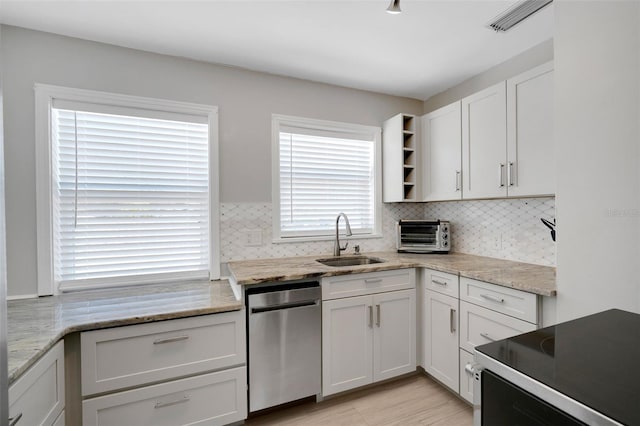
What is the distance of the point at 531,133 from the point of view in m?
1.86

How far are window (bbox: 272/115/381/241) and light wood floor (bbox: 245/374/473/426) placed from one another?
128 centimetres

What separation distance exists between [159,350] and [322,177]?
5.99ft

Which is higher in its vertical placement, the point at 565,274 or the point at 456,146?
the point at 456,146

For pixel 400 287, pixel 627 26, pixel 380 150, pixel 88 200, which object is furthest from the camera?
→ pixel 380 150

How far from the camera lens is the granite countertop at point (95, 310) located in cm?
121

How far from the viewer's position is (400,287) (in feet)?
7.22

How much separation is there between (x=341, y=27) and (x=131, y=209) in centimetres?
190

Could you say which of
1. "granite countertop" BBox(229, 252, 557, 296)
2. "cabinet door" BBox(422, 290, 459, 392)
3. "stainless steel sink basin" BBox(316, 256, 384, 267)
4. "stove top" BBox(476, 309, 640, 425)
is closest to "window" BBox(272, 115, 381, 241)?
"stainless steel sink basin" BBox(316, 256, 384, 267)

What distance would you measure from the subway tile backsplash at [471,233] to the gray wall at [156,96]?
20 centimetres

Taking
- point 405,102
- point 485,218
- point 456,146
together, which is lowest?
point 485,218

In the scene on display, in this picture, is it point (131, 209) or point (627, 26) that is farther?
point (131, 209)

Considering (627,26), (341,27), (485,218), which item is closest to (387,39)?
(341,27)

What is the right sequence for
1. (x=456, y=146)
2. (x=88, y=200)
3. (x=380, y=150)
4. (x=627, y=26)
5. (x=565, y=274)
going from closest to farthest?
Answer: (x=627, y=26) → (x=565, y=274) → (x=88, y=200) → (x=456, y=146) → (x=380, y=150)

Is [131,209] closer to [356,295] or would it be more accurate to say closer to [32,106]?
[32,106]
